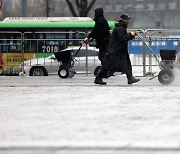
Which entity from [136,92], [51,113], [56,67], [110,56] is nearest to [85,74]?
[56,67]

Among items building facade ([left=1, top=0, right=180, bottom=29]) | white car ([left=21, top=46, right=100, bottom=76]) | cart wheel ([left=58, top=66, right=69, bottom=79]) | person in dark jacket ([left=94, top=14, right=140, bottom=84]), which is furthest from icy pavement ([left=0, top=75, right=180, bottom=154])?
building facade ([left=1, top=0, right=180, bottom=29])

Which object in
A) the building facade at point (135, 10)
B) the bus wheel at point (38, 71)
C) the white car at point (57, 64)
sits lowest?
the bus wheel at point (38, 71)

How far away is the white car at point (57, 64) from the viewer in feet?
62.4

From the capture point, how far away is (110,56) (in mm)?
13922

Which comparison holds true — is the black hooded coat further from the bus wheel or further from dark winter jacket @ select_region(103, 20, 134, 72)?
the bus wheel

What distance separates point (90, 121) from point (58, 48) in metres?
12.5

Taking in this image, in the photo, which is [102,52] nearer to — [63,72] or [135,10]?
[63,72]

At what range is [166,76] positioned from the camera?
14.5m

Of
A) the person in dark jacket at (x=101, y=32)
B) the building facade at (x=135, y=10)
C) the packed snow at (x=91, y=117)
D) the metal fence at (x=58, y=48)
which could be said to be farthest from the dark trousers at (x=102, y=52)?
the building facade at (x=135, y=10)

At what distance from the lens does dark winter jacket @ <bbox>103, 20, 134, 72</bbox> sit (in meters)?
13.8

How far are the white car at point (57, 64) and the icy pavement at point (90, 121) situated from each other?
19.6 ft

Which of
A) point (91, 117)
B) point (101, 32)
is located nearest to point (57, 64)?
point (101, 32)

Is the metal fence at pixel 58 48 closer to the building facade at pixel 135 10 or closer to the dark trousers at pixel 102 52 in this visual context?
the dark trousers at pixel 102 52

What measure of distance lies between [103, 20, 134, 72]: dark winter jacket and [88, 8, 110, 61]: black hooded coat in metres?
1.18
